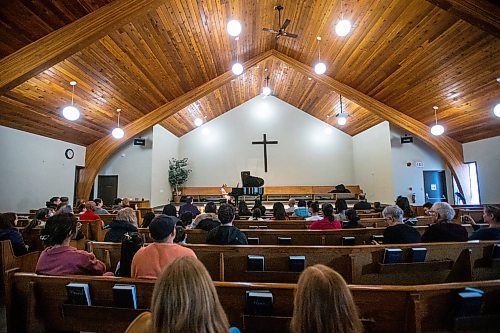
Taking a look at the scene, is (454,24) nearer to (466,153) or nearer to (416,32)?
(416,32)

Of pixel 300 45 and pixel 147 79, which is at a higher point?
pixel 300 45

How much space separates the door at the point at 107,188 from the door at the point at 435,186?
10.3 metres

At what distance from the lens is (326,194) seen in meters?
11.5

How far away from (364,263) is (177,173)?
9.57 m

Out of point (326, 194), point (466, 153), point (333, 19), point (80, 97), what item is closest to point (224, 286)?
point (333, 19)

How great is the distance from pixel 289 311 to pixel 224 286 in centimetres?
32

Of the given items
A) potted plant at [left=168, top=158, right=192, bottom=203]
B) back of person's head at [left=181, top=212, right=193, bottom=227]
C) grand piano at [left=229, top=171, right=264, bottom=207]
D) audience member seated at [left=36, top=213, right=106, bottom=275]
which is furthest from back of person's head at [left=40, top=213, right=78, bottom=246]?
potted plant at [left=168, top=158, right=192, bottom=203]

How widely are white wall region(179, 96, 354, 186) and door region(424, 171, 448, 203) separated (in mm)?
2846

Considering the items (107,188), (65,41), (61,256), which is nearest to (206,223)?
(61,256)

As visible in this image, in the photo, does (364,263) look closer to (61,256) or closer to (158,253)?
(158,253)

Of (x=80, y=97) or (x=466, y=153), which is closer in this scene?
(x=80, y=97)

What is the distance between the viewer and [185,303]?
78 cm

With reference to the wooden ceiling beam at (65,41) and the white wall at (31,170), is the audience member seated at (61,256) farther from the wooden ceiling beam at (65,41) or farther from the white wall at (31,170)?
the white wall at (31,170)

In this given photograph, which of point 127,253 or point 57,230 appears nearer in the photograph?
point 57,230
